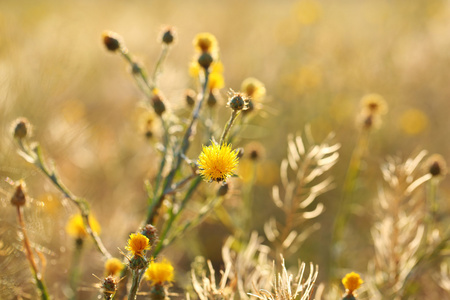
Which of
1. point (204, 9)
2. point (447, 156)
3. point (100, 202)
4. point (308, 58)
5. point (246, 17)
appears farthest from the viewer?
point (204, 9)

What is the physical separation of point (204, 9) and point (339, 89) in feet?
12.3

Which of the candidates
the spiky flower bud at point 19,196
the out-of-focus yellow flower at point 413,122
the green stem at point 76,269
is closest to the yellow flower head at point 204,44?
the spiky flower bud at point 19,196

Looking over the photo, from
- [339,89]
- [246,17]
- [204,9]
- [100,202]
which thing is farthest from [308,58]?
[100,202]

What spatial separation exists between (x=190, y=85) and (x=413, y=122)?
2.18 metres

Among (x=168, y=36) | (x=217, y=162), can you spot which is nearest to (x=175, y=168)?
(x=217, y=162)

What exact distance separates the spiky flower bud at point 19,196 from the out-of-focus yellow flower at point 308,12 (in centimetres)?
524

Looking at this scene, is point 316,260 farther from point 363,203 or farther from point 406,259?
point 406,259

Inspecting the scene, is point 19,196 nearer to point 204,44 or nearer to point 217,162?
point 217,162

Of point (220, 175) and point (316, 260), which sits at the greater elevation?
point (316, 260)

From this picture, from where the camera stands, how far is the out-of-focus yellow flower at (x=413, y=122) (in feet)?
13.5

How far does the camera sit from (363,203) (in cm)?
330

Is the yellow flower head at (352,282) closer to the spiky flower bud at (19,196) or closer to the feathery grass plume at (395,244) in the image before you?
the feathery grass plume at (395,244)

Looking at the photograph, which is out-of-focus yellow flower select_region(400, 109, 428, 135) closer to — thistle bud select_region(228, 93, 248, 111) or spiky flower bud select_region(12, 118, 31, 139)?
thistle bud select_region(228, 93, 248, 111)

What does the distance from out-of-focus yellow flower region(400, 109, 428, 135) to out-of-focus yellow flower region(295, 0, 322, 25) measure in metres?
2.20
